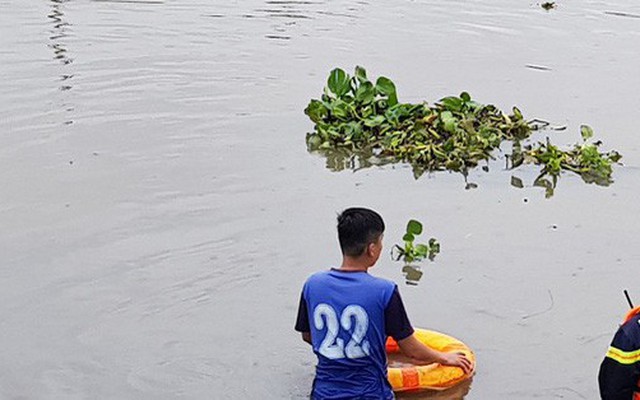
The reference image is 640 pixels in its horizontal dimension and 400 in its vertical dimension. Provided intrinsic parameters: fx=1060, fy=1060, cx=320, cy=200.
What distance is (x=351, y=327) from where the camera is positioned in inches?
191

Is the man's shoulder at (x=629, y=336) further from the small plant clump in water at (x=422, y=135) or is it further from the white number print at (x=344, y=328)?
the small plant clump in water at (x=422, y=135)

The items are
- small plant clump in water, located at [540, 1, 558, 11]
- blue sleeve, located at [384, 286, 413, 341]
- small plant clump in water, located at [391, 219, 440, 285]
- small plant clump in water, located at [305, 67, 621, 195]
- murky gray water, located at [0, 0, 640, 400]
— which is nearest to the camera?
blue sleeve, located at [384, 286, 413, 341]

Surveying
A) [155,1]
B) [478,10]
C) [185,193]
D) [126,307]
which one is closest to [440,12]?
[478,10]

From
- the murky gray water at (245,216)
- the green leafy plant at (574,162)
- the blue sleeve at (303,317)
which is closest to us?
the blue sleeve at (303,317)

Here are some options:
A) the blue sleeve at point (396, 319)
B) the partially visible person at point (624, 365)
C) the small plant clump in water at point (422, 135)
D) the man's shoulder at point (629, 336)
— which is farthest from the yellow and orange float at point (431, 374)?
the small plant clump in water at point (422, 135)

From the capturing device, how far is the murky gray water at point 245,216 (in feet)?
20.9

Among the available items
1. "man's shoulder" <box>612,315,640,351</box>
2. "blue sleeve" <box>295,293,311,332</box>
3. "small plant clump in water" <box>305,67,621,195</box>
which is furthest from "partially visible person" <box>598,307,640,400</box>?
"small plant clump in water" <box>305,67,621,195</box>

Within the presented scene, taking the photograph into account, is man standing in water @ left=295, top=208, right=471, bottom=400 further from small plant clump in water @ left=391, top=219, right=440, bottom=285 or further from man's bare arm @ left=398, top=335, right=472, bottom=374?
small plant clump in water @ left=391, top=219, right=440, bottom=285

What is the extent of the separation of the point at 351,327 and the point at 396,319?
0.22 m

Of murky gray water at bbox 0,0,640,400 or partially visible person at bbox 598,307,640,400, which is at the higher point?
partially visible person at bbox 598,307,640,400

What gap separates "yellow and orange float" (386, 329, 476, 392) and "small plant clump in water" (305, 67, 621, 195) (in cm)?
354

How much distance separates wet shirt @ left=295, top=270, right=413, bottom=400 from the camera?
4.80 meters

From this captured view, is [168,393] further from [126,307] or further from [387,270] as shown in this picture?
[387,270]

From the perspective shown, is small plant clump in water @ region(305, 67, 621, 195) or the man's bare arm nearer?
the man's bare arm
